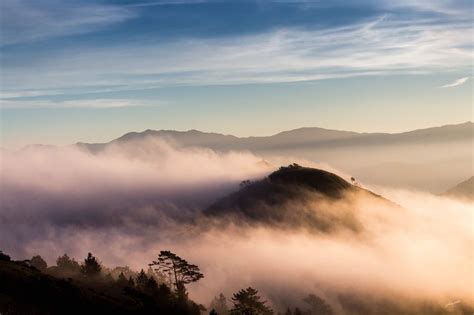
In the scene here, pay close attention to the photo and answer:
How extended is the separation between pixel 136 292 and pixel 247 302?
79.6 feet

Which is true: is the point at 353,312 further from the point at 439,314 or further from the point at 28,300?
the point at 28,300

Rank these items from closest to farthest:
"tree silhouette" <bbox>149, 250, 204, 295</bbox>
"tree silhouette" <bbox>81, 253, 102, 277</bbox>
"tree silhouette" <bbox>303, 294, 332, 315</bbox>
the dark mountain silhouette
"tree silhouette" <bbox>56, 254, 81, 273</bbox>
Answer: the dark mountain silhouette
"tree silhouette" <bbox>149, 250, 204, 295</bbox>
"tree silhouette" <bbox>81, 253, 102, 277</bbox>
"tree silhouette" <bbox>56, 254, 81, 273</bbox>
"tree silhouette" <bbox>303, 294, 332, 315</bbox>

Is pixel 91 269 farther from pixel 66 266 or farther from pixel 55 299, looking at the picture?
pixel 55 299

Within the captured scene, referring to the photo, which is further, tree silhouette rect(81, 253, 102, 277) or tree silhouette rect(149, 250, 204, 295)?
tree silhouette rect(81, 253, 102, 277)

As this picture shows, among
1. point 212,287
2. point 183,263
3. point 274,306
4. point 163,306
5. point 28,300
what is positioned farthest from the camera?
point 212,287

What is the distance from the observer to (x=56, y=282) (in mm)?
82062

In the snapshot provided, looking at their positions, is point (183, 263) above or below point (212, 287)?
above

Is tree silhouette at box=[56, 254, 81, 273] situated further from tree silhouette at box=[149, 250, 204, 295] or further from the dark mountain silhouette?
the dark mountain silhouette

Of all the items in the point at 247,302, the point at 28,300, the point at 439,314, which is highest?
the point at 28,300

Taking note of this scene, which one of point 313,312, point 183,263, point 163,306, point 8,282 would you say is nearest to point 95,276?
point 183,263

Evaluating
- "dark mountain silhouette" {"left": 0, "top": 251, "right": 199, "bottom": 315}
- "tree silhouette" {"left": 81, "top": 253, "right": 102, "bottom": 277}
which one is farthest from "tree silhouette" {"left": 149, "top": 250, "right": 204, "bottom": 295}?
"tree silhouette" {"left": 81, "top": 253, "right": 102, "bottom": 277}

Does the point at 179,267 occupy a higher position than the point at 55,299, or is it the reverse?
the point at 179,267

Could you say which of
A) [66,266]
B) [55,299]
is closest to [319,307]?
[66,266]

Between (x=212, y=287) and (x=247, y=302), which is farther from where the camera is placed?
(x=212, y=287)
